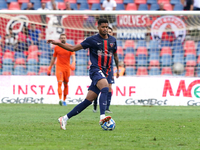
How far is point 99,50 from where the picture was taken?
21.5 ft

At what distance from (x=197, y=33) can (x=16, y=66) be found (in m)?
7.34

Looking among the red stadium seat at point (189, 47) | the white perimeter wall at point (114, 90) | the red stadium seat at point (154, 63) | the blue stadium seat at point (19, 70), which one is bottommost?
the white perimeter wall at point (114, 90)

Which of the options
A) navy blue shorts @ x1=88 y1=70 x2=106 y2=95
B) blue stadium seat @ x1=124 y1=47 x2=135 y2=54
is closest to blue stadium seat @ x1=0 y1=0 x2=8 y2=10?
blue stadium seat @ x1=124 y1=47 x2=135 y2=54

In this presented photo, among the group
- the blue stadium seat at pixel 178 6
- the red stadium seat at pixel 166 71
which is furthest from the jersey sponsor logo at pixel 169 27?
the blue stadium seat at pixel 178 6

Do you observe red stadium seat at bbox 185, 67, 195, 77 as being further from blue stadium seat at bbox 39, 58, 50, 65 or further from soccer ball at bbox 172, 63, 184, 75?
blue stadium seat at bbox 39, 58, 50, 65

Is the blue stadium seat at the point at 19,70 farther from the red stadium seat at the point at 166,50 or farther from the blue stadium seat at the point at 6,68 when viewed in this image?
the red stadium seat at the point at 166,50

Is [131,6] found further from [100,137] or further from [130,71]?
[100,137]

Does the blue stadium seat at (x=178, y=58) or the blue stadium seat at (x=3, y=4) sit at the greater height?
the blue stadium seat at (x=3, y=4)

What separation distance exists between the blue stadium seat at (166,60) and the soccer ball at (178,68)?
0.76 ft

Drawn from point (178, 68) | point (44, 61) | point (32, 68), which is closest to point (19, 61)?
point (32, 68)

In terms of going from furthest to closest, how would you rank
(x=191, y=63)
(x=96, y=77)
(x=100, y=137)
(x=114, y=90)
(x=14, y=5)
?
(x=14, y=5) < (x=191, y=63) < (x=114, y=90) < (x=96, y=77) < (x=100, y=137)

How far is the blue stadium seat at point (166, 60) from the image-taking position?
1487 cm

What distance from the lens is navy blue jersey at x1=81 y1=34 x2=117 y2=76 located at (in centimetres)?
650

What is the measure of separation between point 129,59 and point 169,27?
2282 millimetres
